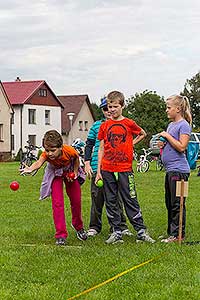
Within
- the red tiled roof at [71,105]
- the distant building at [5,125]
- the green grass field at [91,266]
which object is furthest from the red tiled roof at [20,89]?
the green grass field at [91,266]

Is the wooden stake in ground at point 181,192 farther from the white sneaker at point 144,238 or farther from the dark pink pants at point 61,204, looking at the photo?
the dark pink pants at point 61,204

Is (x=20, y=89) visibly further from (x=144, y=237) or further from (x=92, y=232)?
(x=144, y=237)

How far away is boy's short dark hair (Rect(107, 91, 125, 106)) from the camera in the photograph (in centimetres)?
819

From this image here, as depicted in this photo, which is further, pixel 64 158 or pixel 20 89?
pixel 20 89

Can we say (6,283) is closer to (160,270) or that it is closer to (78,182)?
(160,270)

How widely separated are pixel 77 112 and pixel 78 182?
61.9m

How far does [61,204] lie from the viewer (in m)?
8.23

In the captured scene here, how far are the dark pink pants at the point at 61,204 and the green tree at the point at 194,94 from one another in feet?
202

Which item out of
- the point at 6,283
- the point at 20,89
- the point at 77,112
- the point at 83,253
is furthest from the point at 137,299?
the point at 77,112

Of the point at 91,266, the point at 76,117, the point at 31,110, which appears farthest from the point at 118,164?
the point at 76,117

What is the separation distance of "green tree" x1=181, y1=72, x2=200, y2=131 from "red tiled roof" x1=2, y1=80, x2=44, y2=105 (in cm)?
1588

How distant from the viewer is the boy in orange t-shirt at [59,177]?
8070 millimetres

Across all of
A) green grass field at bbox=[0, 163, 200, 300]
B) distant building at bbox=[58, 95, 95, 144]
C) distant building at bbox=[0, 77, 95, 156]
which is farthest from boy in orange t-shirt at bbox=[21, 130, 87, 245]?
distant building at bbox=[58, 95, 95, 144]

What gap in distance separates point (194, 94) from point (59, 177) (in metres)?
64.9
